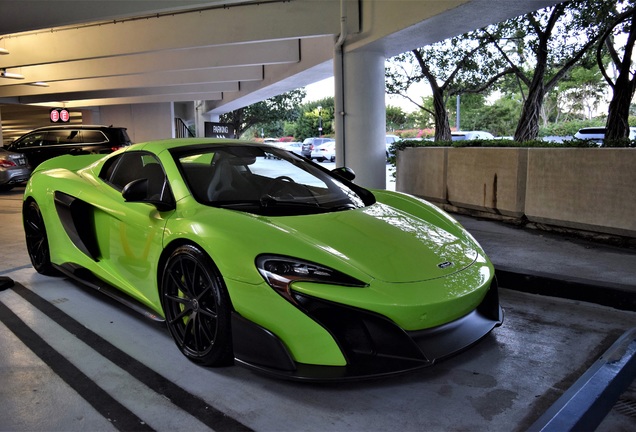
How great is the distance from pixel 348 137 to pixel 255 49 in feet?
19.3

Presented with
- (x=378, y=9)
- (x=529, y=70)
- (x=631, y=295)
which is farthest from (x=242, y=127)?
(x=631, y=295)

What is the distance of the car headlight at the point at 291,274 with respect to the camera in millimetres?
2479

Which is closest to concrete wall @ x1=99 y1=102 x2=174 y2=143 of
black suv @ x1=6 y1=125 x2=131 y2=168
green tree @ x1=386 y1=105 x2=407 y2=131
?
black suv @ x1=6 y1=125 x2=131 y2=168

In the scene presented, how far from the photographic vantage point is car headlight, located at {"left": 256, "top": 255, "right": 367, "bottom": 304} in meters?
2.48

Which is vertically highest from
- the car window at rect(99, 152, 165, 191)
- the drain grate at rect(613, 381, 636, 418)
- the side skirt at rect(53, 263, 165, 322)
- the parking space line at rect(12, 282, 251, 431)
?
the car window at rect(99, 152, 165, 191)

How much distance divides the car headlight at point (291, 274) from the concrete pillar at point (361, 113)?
724 cm

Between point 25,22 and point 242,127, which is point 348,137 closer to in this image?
point 25,22

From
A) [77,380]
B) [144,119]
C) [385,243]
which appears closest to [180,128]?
[144,119]

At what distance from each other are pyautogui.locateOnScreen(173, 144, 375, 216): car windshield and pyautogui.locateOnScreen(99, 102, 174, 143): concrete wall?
90.6 ft

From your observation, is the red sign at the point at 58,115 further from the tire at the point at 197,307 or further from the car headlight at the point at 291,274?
the car headlight at the point at 291,274

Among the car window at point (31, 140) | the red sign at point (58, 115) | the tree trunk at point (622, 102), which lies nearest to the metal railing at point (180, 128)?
the red sign at point (58, 115)

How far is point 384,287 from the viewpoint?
2.51m

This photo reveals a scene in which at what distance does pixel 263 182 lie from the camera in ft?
12.3

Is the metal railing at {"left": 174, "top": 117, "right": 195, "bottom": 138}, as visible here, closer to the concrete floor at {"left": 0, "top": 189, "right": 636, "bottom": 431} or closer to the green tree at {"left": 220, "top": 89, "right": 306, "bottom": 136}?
the green tree at {"left": 220, "top": 89, "right": 306, "bottom": 136}
